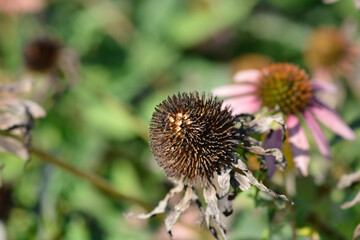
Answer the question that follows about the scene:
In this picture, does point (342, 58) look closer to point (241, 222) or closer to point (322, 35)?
point (322, 35)

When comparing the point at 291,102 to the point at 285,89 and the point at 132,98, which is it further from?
the point at 132,98

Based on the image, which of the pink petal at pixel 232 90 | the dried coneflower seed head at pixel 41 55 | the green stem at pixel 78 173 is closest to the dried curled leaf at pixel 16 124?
the green stem at pixel 78 173

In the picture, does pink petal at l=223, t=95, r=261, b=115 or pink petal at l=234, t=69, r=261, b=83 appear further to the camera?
pink petal at l=234, t=69, r=261, b=83

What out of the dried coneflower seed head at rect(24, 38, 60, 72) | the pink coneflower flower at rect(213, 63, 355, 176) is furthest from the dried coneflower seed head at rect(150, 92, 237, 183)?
the dried coneflower seed head at rect(24, 38, 60, 72)

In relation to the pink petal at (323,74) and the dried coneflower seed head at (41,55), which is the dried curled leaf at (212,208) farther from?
the dried coneflower seed head at (41,55)

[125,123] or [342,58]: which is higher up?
[125,123]

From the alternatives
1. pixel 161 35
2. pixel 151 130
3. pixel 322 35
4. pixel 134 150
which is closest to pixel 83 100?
pixel 134 150

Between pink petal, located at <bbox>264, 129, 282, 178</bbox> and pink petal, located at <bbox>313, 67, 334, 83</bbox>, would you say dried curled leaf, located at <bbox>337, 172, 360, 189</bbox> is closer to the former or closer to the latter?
pink petal, located at <bbox>264, 129, 282, 178</bbox>

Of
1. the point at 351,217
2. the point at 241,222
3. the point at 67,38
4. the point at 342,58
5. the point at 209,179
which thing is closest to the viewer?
the point at 209,179
